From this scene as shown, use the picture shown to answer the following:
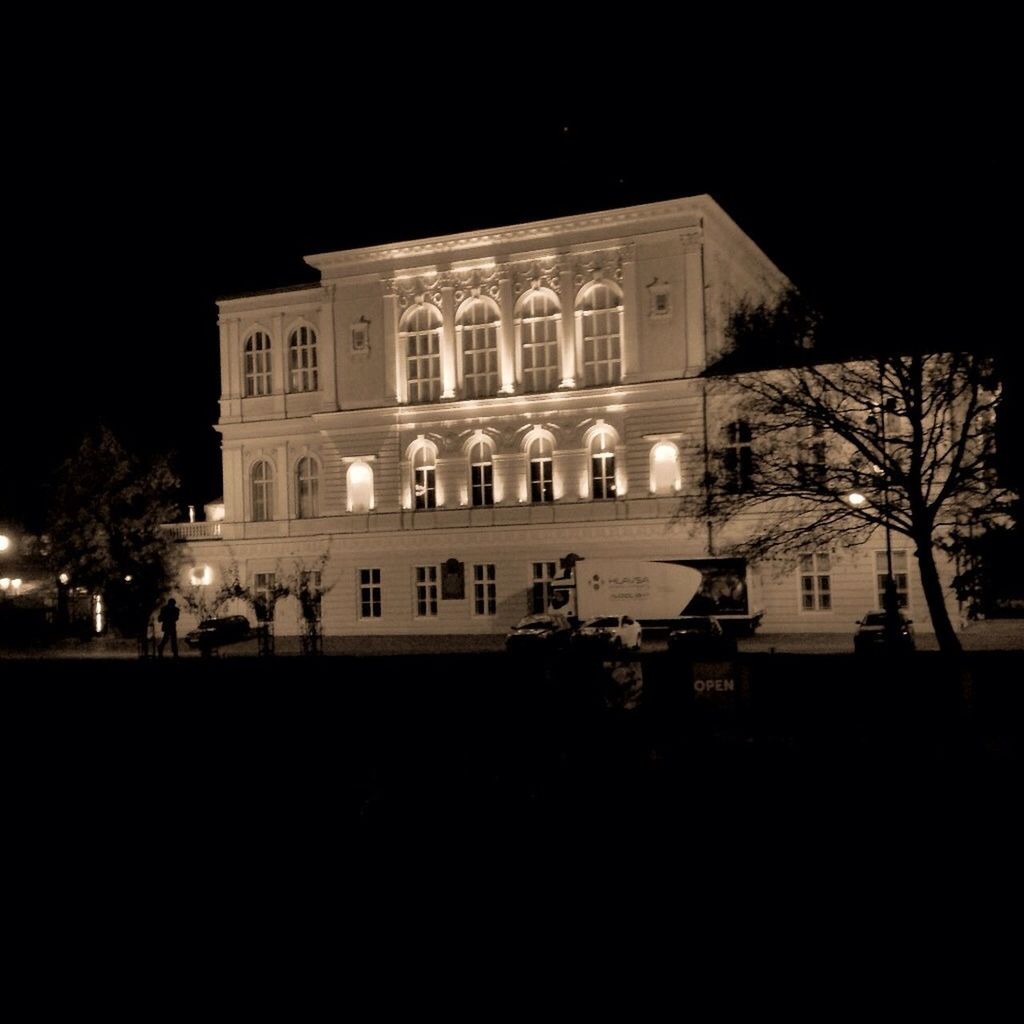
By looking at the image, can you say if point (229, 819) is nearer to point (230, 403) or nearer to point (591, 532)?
point (591, 532)

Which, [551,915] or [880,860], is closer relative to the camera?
[551,915]

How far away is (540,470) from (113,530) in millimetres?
19984

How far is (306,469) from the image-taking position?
57656 millimetres

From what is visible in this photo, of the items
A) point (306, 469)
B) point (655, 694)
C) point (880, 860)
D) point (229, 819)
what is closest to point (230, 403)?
point (306, 469)

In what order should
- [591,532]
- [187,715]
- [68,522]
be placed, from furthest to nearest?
[68,522], [591,532], [187,715]

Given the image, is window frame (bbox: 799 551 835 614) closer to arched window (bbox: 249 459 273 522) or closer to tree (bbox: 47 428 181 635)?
arched window (bbox: 249 459 273 522)

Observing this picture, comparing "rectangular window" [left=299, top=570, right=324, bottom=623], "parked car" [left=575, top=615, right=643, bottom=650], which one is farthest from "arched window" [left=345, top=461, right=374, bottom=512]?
"parked car" [left=575, top=615, right=643, bottom=650]

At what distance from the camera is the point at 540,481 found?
51781 mm

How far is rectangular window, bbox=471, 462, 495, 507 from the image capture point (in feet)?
173

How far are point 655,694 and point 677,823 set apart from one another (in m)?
7.08

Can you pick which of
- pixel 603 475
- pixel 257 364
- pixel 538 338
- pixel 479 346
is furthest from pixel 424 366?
pixel 603 475

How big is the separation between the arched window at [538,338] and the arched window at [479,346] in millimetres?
1372

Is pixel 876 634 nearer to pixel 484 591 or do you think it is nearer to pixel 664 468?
pixel 664 468

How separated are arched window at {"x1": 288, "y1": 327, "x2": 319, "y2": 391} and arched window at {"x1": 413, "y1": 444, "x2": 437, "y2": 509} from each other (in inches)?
283
